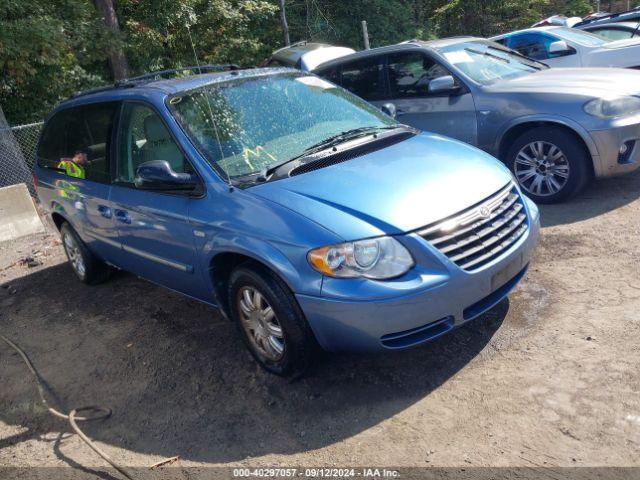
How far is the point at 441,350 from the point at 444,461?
0.94 meters

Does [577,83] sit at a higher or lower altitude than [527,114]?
higher

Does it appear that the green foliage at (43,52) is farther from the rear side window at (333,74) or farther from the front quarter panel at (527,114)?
the front quarter panel at (527,114)

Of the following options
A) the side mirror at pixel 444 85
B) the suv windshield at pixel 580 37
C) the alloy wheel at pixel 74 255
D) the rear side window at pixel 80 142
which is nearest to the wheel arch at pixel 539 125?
the side mirror at pixel 444 85

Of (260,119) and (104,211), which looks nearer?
(260,119)

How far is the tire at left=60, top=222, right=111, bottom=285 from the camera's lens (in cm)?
548

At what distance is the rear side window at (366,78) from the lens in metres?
6.95

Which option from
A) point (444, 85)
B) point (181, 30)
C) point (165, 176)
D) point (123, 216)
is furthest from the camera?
point (181, 30)

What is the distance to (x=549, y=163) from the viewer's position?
5.67 metres

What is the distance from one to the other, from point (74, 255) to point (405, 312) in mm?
4132

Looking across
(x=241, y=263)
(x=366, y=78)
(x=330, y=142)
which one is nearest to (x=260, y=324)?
(x=241, y=263)

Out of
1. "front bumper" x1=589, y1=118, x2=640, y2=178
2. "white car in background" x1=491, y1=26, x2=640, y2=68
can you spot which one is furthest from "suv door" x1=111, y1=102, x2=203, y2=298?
"white car in background" x1=491, y1=26, x2=640, y2=68

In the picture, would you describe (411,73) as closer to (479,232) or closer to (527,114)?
(527,114)

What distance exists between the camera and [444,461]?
2.71 m

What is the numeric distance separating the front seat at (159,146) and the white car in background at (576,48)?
22.8ft
